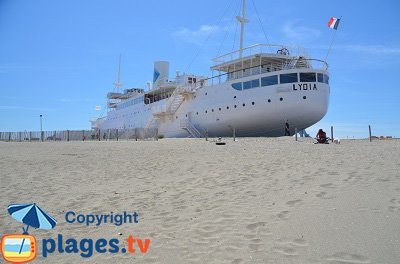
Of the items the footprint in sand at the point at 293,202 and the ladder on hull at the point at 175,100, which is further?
the ladder on hull at the point at 175,100

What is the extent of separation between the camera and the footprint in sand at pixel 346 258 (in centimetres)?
309

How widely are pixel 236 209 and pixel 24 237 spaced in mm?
3235

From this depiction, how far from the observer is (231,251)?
3607mm

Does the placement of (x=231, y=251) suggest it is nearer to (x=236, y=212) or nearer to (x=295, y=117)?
(x=236, y=212)

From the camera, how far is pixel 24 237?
14.6ft

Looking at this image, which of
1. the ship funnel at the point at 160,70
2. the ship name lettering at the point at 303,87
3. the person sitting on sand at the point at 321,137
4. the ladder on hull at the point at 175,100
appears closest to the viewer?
the person sitting on sand at the point at 321,137

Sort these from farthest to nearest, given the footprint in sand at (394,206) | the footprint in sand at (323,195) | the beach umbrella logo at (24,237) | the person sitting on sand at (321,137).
A: the person sitting on sand at (321,137)
the footprint in sand at (323,195)
the footprint in sand at (394,206)
the beach umbrella logo at (24,237)

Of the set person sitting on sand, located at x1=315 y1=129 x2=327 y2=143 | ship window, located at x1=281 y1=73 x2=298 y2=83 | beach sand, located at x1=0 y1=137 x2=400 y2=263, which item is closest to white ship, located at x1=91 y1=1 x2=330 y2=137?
ship window, located at x1=281 y1=73 x2=298 y2=83

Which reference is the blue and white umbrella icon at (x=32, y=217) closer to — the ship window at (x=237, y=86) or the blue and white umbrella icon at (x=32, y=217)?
the blue and white umbrella icon at (x=32, y=217)

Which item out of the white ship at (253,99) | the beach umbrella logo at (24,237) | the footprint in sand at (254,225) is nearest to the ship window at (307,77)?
the white ship at (253,99)

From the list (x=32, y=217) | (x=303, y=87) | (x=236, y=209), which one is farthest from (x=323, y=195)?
(x=303, y=87)

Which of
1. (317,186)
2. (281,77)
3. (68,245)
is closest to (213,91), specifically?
(281,77)

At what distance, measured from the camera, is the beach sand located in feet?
11.6

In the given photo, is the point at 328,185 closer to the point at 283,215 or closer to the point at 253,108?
the point at 283,215
